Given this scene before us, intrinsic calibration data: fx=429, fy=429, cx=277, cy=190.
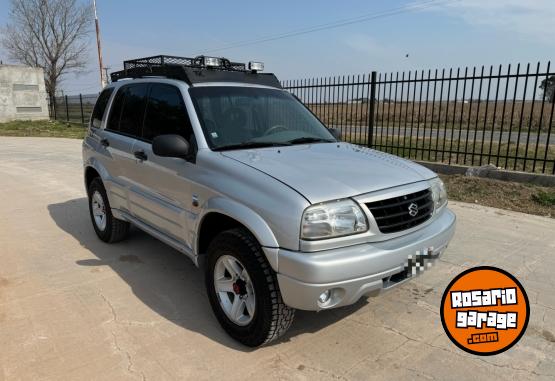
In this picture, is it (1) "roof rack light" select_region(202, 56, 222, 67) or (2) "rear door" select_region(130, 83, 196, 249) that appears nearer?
(2) "rear door" select_region(130, 83, 196, 249)

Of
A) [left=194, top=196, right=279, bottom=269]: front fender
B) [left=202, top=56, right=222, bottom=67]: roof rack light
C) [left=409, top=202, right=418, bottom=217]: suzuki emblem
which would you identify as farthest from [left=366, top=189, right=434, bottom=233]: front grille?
[left=202, top=56, right=222, bottom=67]: roof rack light

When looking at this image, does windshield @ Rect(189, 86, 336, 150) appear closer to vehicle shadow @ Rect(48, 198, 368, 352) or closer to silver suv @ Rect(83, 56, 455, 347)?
silver suv @ Rect(83, 56, 455, 347)

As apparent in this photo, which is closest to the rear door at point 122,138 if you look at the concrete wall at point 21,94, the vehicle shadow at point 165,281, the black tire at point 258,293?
the vehicle shadow at point 165,281

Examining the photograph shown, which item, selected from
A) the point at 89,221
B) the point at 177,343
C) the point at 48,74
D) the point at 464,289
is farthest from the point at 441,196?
the point at 48,74

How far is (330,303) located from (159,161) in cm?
197

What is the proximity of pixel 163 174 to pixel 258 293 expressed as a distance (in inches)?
58.6

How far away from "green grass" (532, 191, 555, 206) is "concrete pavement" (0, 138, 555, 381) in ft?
4.78

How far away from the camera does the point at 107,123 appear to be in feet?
15.8

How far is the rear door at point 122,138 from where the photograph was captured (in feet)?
13.9

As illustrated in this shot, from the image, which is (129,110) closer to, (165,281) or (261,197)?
(165,281)

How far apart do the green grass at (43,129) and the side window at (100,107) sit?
14.4 m

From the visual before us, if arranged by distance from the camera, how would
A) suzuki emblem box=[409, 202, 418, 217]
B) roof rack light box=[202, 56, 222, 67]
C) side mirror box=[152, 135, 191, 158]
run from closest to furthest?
suzuki emblem box=[409, 202, 418, 217] < side mirror box=[152, 135, 191, 158] < roof rack light box=[202, 56, 222, 67]

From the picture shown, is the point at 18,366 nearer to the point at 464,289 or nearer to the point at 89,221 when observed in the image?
the point at 464,289

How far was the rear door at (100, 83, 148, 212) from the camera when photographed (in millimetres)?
4227
